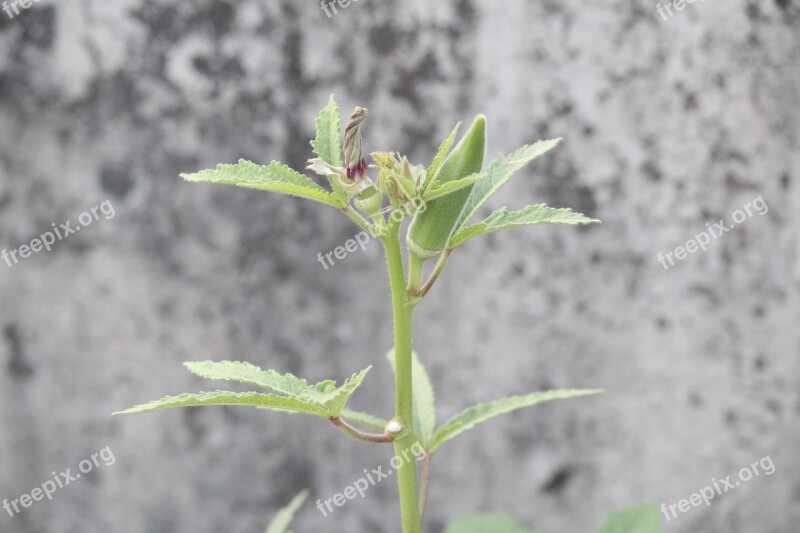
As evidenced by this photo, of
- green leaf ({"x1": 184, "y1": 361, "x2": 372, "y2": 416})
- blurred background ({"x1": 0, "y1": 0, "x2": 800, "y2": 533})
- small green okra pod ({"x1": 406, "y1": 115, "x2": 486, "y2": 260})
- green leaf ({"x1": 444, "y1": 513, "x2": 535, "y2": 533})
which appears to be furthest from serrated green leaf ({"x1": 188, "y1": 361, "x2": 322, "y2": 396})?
blurred background ({"x1": 0, "y1": 0, "x2": 800, "y2": 533})

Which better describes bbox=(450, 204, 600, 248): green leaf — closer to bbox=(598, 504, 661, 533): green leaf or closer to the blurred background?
bbox=(598, 504, 661, 533): green leaf

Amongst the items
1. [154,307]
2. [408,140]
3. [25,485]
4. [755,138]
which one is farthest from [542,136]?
[25,485]

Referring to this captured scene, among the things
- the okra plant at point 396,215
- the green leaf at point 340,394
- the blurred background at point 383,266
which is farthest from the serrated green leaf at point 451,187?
the blurred background at point 383,266

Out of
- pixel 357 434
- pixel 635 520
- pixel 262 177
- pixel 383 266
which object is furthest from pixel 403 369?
pixel 383 266

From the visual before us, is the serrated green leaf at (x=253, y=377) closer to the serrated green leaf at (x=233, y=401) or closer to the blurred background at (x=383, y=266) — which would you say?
the serrated green leaf at (x=233, y=401)

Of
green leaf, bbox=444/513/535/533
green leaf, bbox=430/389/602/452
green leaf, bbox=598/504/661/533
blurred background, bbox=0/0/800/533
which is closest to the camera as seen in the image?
green leaf, bbox=430/389/602/452

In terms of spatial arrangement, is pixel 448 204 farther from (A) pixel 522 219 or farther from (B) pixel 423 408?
(B) pixel 423 408

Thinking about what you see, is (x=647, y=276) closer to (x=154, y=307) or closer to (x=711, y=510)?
(x=711, y=510)
